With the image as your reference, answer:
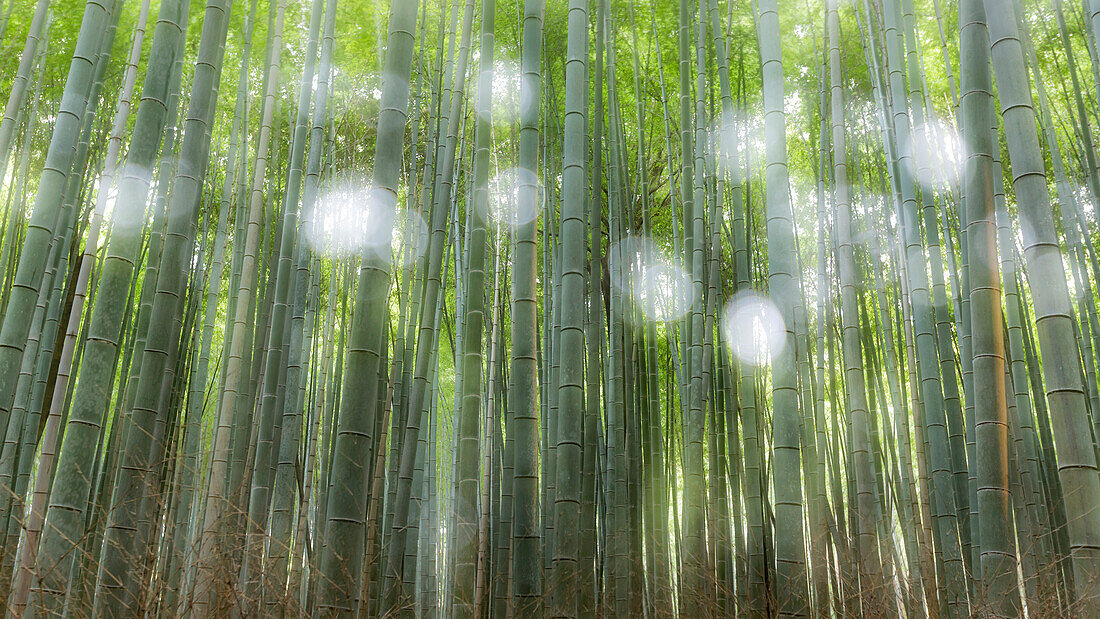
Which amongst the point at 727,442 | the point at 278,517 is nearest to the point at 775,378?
the point at 727,442

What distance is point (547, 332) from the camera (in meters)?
3.93

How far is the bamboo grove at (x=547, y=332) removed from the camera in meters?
1.87

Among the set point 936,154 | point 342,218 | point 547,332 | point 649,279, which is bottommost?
point 547,332

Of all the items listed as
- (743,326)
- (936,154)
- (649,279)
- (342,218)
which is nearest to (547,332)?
(743,326)

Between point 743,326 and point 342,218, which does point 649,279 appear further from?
point 342,218

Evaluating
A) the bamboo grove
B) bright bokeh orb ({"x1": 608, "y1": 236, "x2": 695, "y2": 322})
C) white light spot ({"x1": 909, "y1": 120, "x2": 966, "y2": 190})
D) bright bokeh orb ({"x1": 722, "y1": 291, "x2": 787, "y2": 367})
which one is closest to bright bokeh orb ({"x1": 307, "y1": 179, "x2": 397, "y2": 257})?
the bamboo grove

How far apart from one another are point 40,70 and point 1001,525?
5.17 m

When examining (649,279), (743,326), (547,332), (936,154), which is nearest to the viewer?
(743,326)

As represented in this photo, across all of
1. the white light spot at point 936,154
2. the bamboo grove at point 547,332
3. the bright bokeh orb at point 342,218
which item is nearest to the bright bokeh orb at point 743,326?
the bamboo grove at point 547,332

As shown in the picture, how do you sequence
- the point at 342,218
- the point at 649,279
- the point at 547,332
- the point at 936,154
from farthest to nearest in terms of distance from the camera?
the point at 649,279
the point at 936,154
the point at 342,218
the point at 547,332

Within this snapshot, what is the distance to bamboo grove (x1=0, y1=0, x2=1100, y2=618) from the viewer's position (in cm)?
187

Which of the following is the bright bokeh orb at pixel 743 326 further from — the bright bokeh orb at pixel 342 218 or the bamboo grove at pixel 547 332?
the bright bokeh orb at pixel 342 218

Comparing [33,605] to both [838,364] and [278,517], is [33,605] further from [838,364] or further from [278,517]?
[838,364]

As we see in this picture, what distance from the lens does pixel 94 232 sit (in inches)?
89.0
